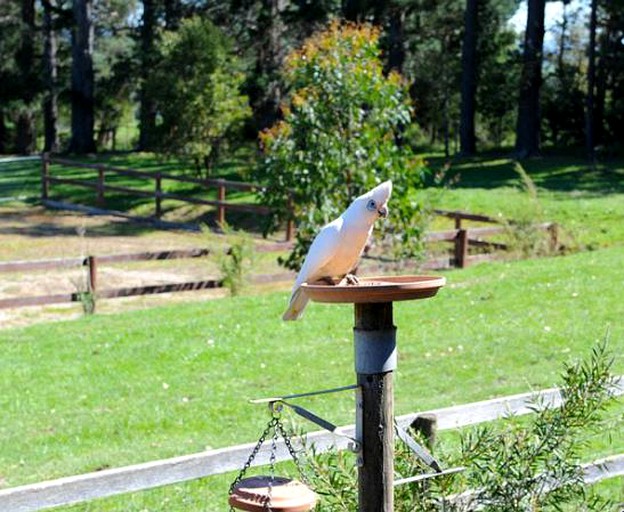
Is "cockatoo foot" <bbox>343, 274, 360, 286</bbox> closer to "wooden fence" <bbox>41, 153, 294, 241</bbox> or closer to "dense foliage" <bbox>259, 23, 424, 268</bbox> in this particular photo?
"dense foliage" <bbox>259, 23, 424, 268</bbox>

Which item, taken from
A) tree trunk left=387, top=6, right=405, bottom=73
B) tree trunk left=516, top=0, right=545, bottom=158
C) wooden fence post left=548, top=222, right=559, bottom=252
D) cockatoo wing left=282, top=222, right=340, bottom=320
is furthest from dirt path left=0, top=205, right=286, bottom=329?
tree trunk left=516, top=0, right=545, bottom=158

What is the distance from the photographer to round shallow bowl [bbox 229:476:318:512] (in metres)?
3.16

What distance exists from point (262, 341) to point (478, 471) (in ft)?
22.2

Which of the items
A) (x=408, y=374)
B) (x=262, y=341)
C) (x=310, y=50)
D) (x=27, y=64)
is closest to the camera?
(x=408, y=374)

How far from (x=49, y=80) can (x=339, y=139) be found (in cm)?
→ 3461

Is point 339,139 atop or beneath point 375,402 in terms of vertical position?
atop

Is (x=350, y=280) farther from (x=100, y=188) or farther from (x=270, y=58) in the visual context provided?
(x=270, y=58)

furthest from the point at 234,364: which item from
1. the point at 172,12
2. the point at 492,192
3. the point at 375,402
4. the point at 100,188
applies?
the point at 172,12

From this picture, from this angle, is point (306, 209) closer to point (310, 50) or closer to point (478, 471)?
point (310, 50)

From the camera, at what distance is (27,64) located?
47594 millimetres

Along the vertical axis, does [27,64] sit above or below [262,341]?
above

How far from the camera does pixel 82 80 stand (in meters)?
42.3

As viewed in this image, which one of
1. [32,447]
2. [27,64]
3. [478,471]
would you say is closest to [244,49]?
[27,64]

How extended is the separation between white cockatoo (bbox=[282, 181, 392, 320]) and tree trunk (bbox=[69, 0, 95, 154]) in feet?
126
